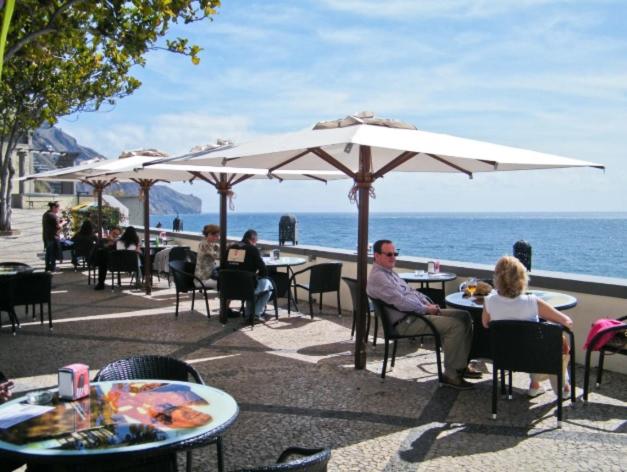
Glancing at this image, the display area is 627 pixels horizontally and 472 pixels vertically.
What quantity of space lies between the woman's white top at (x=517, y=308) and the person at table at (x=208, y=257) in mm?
4777

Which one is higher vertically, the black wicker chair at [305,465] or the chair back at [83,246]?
the black wicker chair at [305,465]

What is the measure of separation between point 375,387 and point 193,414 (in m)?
2.92

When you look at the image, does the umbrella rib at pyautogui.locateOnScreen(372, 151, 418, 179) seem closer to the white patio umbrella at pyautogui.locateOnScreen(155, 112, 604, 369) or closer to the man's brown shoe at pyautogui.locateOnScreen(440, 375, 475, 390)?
the white patio umbrella at pyautogui.locateOnScreen(155, 112, 604, 369)

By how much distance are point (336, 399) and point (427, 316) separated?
1.12 meters

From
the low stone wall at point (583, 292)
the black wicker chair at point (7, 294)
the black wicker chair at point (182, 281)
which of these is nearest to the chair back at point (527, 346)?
the low stone wall at point (583, 292)

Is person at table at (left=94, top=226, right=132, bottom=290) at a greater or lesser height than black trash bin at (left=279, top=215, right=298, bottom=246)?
lesser

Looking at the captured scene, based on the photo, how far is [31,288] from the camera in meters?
7.24

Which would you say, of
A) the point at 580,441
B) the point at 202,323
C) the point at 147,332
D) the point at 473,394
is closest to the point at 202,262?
the point at 202,323

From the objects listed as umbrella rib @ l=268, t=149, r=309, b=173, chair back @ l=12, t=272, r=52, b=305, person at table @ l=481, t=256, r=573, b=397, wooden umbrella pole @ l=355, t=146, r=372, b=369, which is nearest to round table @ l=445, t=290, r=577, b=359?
person at table @ l=481, t=256, r=573, b=397

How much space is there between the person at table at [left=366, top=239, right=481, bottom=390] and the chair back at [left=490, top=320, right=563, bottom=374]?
788mm

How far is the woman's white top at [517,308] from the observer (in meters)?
4.63

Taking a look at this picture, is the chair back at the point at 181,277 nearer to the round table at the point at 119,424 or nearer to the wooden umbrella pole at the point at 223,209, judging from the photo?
the wooden umbrella pole at the point at 223,209

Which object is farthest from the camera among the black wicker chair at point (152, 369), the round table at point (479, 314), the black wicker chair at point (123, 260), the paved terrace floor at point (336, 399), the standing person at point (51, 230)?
the standing person at point (51, 230)

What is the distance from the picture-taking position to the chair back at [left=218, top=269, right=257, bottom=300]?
297 inches
